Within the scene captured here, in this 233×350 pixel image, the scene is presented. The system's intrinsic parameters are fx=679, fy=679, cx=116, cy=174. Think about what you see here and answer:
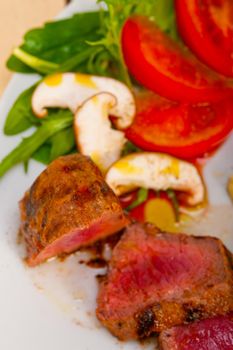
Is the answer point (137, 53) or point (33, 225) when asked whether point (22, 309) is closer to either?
point (33, 225)

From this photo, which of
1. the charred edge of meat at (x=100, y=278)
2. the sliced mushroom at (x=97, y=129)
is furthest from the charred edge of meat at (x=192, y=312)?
the sliced mushroom at (x=97, y=129)

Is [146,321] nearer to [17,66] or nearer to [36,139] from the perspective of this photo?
[36,139]

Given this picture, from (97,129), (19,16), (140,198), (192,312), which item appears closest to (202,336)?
(192,312)

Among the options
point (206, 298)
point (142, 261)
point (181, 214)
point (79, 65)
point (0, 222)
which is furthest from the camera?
point (79, 65)

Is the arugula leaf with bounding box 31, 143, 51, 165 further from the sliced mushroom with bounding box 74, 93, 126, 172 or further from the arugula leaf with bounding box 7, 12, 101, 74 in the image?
the arugula leaf with bounding box 7, 12, 101, 74

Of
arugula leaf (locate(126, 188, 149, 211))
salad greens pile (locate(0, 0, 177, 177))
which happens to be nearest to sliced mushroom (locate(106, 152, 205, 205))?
arugula leaf (locate(126, 188, 149, 211))

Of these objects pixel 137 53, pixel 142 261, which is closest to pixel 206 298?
pixel 142 261

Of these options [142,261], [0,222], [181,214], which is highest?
[0,222]
